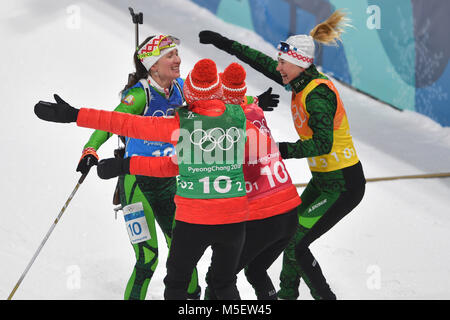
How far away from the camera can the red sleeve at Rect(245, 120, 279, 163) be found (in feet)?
11.6

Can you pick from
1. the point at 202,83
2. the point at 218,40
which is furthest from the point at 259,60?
the point at 202,83

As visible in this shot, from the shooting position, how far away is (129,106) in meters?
4.01

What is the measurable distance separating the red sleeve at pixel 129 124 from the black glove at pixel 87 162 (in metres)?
0.45

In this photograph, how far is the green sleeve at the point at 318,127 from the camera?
12.9ft

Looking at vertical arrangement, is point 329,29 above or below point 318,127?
above

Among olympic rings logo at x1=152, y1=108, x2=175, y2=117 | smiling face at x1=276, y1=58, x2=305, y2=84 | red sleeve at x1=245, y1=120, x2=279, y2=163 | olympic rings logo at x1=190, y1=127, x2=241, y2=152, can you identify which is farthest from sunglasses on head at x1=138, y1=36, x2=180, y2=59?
olympic rings logo at x1=190, y1=127, x2=241, y2=152

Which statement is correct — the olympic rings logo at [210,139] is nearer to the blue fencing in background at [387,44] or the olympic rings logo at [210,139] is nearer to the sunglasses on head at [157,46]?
the sunglasses on head at [157,46]

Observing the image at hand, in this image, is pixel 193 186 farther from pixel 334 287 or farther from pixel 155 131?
pixel 334 287

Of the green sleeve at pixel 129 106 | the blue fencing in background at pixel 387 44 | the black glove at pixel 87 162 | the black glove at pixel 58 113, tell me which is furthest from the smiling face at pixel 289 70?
the blue fencing in background at pixel 387 44

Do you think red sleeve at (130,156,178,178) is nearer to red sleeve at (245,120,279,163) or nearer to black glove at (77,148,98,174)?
black glove at (77,148,98,174)

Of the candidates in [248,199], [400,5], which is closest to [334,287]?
[248,199]

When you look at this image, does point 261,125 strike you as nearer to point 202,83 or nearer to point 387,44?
point 202,83

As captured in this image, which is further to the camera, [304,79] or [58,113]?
[304,79]

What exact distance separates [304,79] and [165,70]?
3.02 feet
